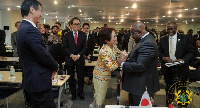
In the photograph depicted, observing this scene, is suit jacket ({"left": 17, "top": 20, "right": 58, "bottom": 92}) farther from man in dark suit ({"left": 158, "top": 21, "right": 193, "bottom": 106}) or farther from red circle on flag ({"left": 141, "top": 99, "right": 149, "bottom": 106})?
man in dark suit ({"left": 158, "top": 21, "right": 193, "bottom": 106})

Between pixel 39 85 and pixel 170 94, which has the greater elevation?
pixel 39 85

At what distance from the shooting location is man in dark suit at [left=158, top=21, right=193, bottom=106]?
3.23 metres

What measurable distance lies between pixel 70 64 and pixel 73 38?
608 mm

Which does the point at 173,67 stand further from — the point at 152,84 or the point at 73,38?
the point at 73,38

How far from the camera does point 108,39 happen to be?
277 cm

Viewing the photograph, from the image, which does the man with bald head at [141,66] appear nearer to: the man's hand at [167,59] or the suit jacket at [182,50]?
the man's hand at [167,59]

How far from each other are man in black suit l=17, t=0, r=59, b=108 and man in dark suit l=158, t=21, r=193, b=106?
2147 millimetres

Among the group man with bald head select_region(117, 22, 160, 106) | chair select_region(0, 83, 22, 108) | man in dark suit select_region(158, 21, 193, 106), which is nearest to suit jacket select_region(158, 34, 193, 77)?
man in dark suit select_region(158, 21, 193, 106)

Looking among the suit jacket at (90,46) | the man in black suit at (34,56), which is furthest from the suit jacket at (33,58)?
the suit jacket at (90,46)

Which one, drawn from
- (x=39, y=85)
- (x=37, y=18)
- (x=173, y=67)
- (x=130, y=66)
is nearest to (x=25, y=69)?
(x=39, y=85)

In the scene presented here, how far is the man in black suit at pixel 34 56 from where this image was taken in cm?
198

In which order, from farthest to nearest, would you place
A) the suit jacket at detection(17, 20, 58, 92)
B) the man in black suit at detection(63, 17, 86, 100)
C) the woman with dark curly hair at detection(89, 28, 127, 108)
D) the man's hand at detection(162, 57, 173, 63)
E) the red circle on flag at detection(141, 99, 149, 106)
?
the man in black suit at detection(63, 17, 86, 100) → the man's hand at detection(162, 57, 173, 63) → the woman with dark curly hair at detection(89, 28, 127, 108) → the suit jacket at detection(17, 20, 58, 92) → the red circle on flag at detection(141, 99, 149, 106)

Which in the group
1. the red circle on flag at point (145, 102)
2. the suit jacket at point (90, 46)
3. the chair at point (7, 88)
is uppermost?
the suit jacket at point (90, 46)

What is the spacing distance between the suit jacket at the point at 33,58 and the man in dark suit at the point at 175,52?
2146 millimetres
